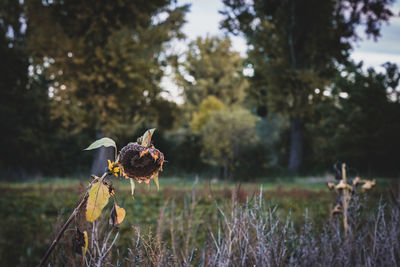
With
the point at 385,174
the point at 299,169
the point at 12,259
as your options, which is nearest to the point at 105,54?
the point at 12,259

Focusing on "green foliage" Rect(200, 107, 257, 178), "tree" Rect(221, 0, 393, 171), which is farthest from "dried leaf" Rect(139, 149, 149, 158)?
"green foliage" Rect(200, 107, 257, 178)

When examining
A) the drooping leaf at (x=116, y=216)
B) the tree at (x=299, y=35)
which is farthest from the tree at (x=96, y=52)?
the drooping leaf at (x=116, y=216)

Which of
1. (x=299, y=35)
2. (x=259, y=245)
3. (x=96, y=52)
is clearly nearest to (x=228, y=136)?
(x=299, y=35)

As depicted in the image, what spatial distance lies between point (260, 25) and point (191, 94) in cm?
1550

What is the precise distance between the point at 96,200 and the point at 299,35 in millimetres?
16032

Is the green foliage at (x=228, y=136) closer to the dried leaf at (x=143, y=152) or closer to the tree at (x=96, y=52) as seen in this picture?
the tree at (x=96, y=52)

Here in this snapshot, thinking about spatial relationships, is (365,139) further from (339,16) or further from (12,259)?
(12,259)

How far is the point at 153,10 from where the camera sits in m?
12.4

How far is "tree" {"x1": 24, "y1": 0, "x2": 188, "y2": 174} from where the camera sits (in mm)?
11547

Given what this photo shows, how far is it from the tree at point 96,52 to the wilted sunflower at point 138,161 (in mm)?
10687

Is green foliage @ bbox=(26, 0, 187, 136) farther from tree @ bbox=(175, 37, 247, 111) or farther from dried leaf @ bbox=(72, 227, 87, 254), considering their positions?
tree @ bbox=(175, 37, 247, 111)

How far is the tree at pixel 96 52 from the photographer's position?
1155 cm

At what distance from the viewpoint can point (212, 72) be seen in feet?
98.8

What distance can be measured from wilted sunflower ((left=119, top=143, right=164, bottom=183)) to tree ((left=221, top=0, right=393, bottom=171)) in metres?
14.3
